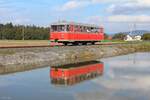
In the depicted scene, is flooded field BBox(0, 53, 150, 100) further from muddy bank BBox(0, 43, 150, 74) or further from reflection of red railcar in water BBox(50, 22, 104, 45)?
reflection of red railcar in water BBox(50, 22, 104, 45)

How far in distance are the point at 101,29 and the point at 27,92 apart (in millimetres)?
38620

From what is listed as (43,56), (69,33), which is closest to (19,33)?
(69,33)

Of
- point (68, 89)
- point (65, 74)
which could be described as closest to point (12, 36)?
point (65, 74)

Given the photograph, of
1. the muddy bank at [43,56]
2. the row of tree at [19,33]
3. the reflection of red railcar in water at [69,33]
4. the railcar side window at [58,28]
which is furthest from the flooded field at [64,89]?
the row of tree at [19,33]

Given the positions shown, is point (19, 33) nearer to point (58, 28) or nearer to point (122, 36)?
point (122, 36)

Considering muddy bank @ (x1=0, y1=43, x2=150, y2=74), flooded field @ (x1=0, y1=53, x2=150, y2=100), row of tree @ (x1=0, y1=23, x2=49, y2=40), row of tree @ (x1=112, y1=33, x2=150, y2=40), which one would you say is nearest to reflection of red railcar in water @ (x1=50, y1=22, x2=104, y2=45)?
muddy bank @ (x1=0, y1=43, x2=150, y2=74)

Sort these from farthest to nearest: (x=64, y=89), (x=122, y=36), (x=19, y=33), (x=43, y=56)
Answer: (x=122, y=36) < (x=19, y=33) < (x=43, y=56) < (x=64, y=89)

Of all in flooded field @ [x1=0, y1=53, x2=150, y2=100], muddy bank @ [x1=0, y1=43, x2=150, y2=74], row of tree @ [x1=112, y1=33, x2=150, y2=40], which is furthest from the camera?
row of tree @ [x1=112, y1=33, x2=150, y2=40]

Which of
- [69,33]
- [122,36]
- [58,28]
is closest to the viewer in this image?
[69,33]

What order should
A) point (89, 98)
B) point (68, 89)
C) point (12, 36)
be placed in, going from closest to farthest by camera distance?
point (89, 98)
point (68, 89)
point (12, 36)

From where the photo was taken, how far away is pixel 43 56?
3138 cm

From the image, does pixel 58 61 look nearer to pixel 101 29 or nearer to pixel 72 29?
pixel 72 29

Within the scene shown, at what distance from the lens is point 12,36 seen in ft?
346

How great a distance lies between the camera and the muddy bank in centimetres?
2597
